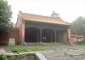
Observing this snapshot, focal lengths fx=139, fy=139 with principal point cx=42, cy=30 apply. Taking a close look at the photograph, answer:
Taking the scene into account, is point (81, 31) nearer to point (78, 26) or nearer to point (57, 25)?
point (78, 26)

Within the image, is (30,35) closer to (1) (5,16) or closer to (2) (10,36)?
(2) (10,36)

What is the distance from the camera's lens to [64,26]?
81.7ft

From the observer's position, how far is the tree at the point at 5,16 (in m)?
18.7

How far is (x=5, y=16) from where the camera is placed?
Answer: 744 inches

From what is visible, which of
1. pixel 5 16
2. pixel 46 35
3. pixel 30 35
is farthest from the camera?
pixel 46 35

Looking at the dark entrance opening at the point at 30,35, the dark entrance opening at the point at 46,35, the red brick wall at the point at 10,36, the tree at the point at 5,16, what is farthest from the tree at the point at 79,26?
the tree at the point at 5,16

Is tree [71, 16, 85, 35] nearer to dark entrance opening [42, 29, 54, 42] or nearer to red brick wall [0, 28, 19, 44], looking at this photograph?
dark entrance opening [42, 29, 54, 42]

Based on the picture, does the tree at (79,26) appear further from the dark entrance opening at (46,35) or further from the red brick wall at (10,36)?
the red brick wall at (10,36)

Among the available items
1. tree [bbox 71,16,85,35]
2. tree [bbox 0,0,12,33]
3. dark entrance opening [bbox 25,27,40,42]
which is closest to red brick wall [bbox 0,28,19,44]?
tree [bbox 0,0,12,33]

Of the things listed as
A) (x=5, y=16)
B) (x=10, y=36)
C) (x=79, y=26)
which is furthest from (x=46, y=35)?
(x=79, y=26)

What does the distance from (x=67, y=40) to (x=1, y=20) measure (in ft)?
40.4

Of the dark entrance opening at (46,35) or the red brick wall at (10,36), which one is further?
the dark entrance opening at (46,35)

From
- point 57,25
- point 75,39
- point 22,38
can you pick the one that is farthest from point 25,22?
point 75,39

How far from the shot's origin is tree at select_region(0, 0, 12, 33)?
61.3 ft
